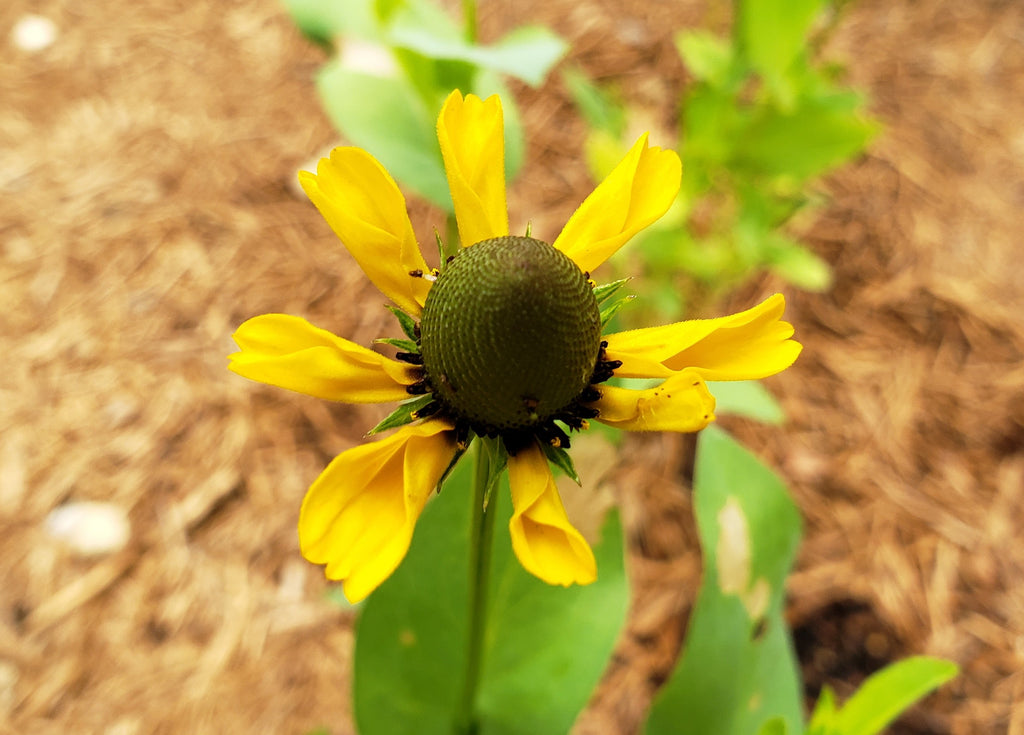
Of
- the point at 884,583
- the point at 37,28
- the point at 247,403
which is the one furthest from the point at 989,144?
the point at 37,28

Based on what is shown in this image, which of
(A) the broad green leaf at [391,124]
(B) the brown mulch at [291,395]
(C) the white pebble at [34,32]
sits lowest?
(B) the brown mulch at [291,395]

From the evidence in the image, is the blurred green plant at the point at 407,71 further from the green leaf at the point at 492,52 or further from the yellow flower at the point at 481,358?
the yellow flower at the point at 481,358

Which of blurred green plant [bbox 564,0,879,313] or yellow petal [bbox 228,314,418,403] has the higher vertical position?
yellow petal [bbox 228,314,418,403]

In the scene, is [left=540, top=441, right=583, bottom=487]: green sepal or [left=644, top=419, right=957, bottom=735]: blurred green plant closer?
[left=540, top=441, right=583, bottom=487]: green sepal

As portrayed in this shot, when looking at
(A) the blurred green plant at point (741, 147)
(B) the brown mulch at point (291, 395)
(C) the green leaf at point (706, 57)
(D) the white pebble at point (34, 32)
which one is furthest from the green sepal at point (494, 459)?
(D) the white pebble at point (34, 32)

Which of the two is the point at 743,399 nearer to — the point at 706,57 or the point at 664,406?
the point at 664,406

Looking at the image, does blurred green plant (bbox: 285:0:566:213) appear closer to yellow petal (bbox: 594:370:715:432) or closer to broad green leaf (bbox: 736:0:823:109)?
broad green leaf (bbox: 736:0:823:109)

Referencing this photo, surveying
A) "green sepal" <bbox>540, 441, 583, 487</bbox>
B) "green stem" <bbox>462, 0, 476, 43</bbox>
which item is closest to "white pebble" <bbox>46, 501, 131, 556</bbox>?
"green stem" <bbox>462, 0, 476, 43</bbox>
